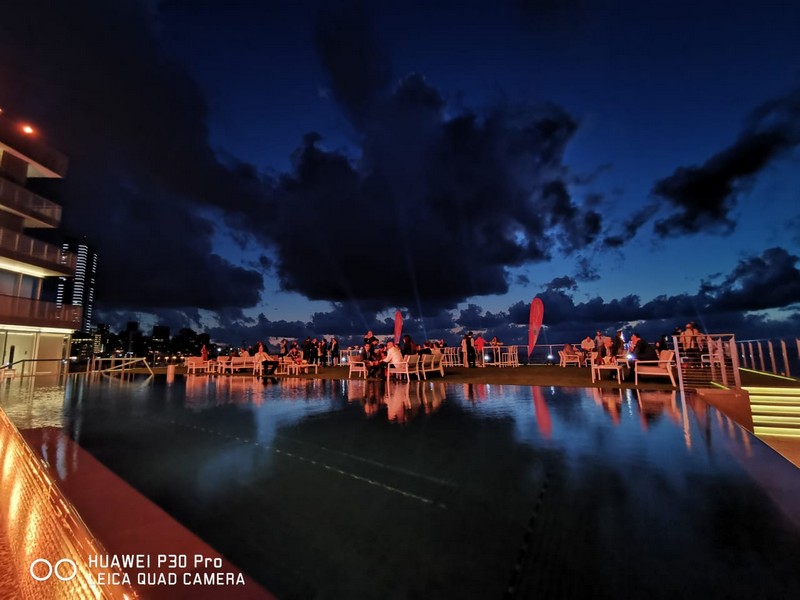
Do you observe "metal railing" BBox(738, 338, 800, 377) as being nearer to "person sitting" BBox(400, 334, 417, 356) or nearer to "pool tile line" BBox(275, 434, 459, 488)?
"person sitting" BBox(400, 334, 417, 356)

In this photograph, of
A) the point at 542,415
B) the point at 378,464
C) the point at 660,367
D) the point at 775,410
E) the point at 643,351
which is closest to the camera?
the point at 378,464

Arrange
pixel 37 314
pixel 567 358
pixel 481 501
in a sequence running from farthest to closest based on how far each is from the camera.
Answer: pixel 37 314
pixel 567 358
pixel 481 501

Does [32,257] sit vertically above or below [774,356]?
above

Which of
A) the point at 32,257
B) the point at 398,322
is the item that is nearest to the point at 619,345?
the point at 398,322

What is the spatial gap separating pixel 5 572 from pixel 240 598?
6.17 feet

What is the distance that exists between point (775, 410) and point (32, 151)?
3532cm

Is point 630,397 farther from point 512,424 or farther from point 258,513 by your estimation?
point 258,513

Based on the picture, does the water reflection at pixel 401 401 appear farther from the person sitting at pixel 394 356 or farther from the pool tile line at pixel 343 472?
the pool tile line at pixel 343 472

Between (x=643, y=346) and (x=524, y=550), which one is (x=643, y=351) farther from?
(x=524, y=550)

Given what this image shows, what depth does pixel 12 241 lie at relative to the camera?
20.1 meters

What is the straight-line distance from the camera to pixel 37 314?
21.5 meters

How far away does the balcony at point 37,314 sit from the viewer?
19594mm

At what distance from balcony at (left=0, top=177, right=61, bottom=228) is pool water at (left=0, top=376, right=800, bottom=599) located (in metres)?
24.6

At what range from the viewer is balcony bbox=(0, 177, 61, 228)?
67.5ft
